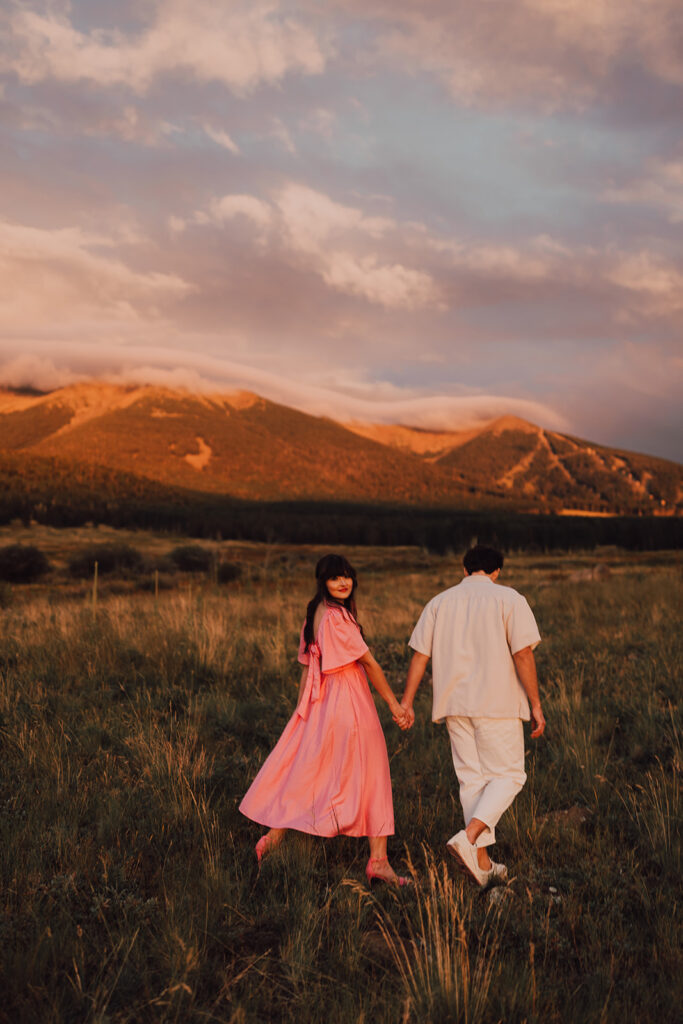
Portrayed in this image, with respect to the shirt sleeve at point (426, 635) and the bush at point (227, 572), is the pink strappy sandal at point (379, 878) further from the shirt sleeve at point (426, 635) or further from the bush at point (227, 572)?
the bush at point (227, 572)

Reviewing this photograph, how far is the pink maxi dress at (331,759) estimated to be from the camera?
135 inches

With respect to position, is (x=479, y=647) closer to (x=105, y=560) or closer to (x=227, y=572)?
(x=227, y=572)

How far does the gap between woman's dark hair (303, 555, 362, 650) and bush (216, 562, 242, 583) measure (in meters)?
28.6

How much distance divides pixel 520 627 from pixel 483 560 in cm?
42

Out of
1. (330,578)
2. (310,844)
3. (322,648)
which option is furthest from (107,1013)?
(330,578)

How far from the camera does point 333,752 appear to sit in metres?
3.53

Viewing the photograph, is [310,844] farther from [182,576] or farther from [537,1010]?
[182,576]

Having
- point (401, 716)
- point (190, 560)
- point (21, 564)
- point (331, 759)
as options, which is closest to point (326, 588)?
point (401, 716)

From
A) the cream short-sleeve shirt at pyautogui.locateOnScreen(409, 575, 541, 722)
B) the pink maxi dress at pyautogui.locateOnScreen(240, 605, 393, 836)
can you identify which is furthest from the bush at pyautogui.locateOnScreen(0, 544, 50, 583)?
the cream short-sleeve shirt at pyautogui.locateOnScreen(409, 575, 541, 722)

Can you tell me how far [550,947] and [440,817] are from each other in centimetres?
A: 136

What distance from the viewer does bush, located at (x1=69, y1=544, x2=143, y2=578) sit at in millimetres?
32500

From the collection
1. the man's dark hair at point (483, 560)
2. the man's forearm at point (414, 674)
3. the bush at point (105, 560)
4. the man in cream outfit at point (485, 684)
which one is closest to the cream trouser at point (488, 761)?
the man in cream outfit at point (485, 684)

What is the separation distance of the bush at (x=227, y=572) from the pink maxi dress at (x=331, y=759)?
93.8 feet

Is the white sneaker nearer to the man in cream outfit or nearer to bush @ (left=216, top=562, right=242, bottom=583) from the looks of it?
the man in cream outfit
